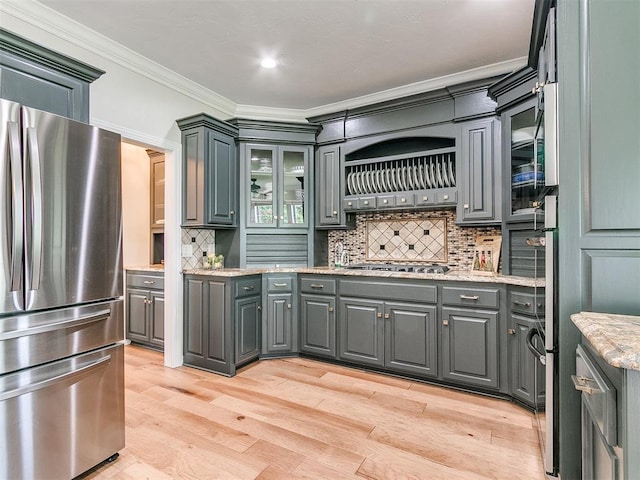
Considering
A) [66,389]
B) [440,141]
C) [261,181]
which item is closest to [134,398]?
[66,389]

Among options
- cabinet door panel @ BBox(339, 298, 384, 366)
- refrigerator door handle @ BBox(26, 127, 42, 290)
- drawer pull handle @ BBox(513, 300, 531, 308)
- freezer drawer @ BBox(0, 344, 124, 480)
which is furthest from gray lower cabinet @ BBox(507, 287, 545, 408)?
refrigerator door handle @ BBox(26, 127, 42, 290)

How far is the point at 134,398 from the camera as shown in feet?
8.77

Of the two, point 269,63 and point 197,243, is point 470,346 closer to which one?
point 197,243

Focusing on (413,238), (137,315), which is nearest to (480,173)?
(413,238)

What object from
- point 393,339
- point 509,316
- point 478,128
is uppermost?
point 478,128

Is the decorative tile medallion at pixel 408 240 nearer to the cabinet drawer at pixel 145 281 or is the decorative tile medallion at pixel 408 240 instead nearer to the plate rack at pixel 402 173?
the plate rack at pixel 402 173

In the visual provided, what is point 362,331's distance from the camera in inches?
125

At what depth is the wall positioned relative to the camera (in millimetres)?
4359

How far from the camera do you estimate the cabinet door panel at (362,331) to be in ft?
10.2

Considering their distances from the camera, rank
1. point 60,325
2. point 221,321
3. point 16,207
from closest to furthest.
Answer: point 16,207, point 60,325, point 221,321

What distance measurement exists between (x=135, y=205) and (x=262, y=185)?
1.85 meters

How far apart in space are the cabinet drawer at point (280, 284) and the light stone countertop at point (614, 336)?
2.63 metres

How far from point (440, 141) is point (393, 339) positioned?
6.65ft

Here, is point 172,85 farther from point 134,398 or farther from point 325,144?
point 134,398
